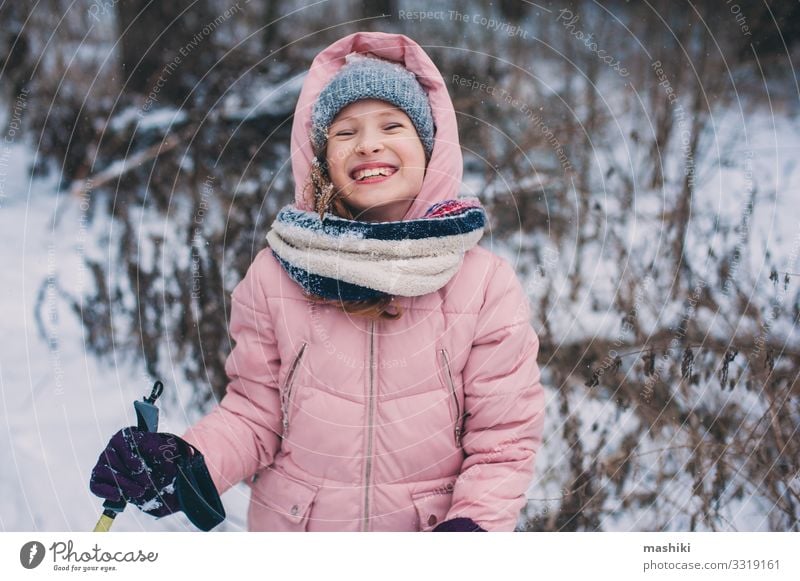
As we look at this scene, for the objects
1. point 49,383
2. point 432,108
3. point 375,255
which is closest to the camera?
point 375,255

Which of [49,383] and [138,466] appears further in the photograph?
[49,383]

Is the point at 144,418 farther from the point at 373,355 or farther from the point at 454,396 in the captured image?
the point at 454,396

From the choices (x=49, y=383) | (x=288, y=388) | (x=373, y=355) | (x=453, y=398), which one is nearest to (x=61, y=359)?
(x=49, y=383)

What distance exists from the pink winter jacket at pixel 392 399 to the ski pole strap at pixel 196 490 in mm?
25

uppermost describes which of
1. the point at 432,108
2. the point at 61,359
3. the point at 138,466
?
the point at 432,108

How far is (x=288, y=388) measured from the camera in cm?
147

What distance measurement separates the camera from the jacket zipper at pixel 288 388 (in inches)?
57.3

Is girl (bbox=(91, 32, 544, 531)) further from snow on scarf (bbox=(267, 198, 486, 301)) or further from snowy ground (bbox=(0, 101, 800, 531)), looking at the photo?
snowy ground (bbox=(0, 101, 800, 531))

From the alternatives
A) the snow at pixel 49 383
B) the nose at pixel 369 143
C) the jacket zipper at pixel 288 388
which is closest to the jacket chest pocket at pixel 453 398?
the jacket zipper at pixel 288 388

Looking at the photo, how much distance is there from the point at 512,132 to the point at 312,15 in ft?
1.83

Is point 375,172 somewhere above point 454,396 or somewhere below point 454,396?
above

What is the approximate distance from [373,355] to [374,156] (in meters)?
0.36
